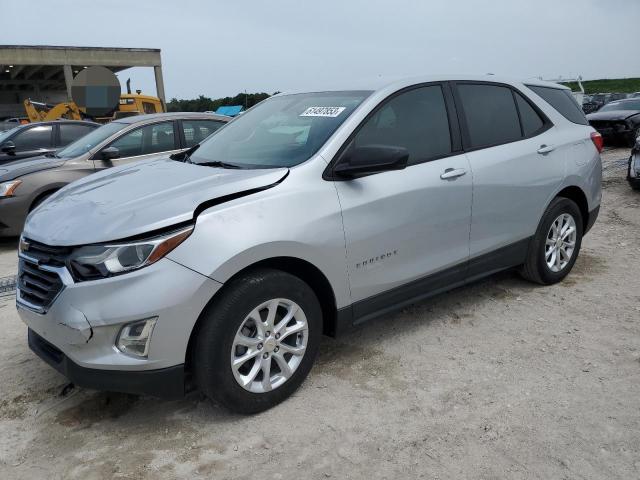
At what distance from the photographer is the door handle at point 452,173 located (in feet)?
11.6

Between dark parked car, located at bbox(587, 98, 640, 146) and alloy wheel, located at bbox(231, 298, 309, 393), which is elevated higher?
dark parked car, located at bbox(587, 98, 640, 146)

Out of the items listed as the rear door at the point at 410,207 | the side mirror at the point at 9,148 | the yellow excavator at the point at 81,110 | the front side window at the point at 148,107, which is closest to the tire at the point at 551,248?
the rear door at the point at 410,207

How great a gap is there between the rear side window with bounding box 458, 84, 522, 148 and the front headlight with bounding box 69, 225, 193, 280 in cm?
230

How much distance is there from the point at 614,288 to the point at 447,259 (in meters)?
1.85

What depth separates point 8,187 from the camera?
21.3ft

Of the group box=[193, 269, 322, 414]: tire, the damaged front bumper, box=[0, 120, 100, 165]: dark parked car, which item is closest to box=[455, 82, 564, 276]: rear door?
box=[193, 269, 322, 414]: tire

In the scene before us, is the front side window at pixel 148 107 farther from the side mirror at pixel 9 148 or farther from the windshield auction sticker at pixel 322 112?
the windshield auction sticker at pixel 322 112

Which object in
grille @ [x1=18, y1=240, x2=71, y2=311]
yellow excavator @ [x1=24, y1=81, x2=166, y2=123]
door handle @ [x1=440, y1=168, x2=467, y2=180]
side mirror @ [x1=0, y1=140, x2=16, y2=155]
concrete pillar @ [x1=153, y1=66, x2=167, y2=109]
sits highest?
concrete pillar @ [x1=153, y1=66, x2=167, y2=109]

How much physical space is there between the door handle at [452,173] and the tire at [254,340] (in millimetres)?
1233

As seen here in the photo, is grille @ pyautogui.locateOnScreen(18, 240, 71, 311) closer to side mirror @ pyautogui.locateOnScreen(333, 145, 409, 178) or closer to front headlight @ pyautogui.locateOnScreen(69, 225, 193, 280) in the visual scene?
front headlight @ pyautogui.locateOnScreen(69, 225, 193, 280)

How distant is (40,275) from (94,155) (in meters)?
4.50

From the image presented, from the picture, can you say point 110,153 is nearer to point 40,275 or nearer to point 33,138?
point 33,138

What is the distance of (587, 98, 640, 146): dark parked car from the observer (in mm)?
13352

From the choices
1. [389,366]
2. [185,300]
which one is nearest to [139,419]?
[185,300]
